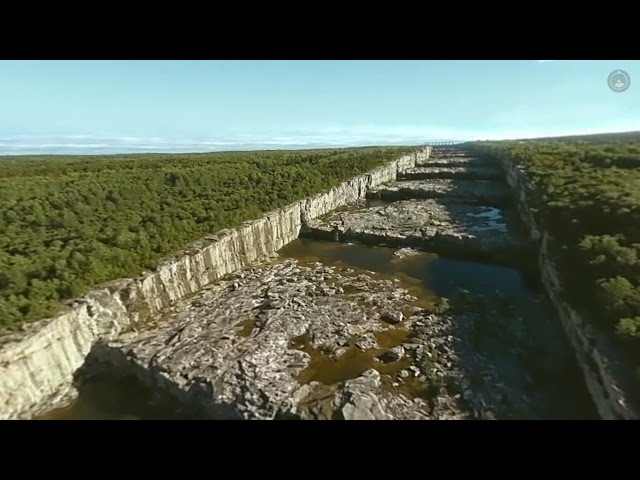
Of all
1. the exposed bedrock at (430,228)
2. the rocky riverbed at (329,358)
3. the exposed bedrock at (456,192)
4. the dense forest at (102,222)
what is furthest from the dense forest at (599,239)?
the dense forest at (102,222)

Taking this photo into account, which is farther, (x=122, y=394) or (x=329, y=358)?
(x=329, y=358)

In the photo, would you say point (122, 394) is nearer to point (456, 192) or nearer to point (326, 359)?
point (326, 359)

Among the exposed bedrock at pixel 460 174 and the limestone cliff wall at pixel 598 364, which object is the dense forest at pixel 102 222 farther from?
the exposed bedrock at pixel 460 174

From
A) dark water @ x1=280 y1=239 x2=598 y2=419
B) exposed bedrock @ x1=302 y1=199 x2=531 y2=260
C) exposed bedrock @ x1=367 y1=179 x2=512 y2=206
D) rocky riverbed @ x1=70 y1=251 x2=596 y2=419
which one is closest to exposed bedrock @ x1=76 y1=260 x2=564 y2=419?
rocky riverbed @ x1=70 y1=251 x2=596 y2=419

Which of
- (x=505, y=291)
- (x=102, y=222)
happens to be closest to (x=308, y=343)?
(x=505, y=291)

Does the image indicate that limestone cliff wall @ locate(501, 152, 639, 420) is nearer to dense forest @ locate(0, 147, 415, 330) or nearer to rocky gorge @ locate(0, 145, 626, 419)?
rocky gorge @ locate(0, 145, 626, 419)
